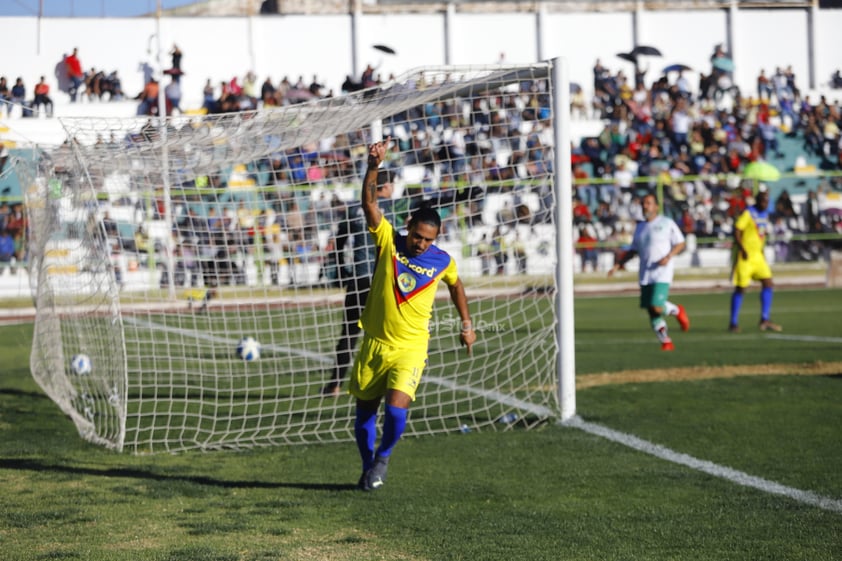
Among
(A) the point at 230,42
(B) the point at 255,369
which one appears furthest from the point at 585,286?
(A) the point at 230,42

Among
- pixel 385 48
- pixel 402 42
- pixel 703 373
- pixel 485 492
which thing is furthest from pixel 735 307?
pixel 402 42

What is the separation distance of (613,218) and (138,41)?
17791 millimetres

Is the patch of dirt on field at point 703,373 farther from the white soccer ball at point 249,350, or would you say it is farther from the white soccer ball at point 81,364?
the white soccer ball at point 81,364

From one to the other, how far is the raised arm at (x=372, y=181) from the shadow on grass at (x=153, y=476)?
5.63ft

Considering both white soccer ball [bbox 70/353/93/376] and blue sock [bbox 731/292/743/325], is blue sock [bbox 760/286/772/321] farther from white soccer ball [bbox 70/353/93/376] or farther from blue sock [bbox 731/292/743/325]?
white soccer ball [bbox 70/353/93/376]

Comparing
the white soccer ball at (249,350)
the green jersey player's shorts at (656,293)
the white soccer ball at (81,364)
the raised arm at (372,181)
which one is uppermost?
the raised arm at (372,181)

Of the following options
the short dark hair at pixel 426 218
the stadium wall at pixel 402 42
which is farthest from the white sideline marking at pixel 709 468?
the stadium wall at pixel 402 42

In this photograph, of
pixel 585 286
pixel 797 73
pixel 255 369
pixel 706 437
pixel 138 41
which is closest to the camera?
pixel 706 437

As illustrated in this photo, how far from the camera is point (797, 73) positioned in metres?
44.8

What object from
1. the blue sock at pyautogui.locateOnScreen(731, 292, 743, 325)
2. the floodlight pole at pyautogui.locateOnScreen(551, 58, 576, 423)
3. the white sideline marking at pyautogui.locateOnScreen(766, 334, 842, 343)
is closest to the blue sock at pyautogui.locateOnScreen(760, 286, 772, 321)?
the blue sock at pyautogui.locateOnScreen(731, 292, 743, 325)

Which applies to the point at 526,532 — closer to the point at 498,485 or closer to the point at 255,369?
the point at 498,485

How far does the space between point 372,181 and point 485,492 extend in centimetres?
203

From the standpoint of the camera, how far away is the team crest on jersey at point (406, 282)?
6.87 meters

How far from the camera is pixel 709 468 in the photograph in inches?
285
